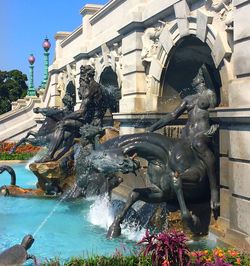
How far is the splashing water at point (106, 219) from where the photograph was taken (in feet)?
28.6

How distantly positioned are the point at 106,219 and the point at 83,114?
4462 millimetres

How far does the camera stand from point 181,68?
12.2 metres

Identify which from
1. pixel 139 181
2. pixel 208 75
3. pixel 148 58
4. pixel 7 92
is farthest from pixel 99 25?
pixel 7 92

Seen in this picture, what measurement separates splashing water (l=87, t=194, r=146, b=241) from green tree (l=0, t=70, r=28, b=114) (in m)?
46.6

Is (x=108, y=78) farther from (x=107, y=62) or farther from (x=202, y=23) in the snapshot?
(x=202, y=23)

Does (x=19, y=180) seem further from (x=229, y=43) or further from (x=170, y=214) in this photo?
(x=229, y=43)

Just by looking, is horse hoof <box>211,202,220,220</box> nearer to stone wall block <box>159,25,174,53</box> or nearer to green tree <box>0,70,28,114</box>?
stone wall block <box>159,25,174,53</box>

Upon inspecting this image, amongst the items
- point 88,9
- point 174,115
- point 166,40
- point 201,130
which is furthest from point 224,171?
point 88,9

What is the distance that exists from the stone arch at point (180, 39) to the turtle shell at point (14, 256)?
14.8 ft

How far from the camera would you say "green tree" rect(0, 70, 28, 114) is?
57431mm

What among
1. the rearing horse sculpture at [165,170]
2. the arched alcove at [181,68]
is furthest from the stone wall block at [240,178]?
the arched alcove at [181,68]

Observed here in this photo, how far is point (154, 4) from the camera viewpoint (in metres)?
12.1

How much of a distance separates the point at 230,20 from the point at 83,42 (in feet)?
40.2

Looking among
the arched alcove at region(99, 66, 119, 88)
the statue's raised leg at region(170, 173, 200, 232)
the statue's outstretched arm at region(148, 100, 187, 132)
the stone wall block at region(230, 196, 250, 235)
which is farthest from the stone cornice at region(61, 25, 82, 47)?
the stone wall block at region(230, 196, 250, 235)
